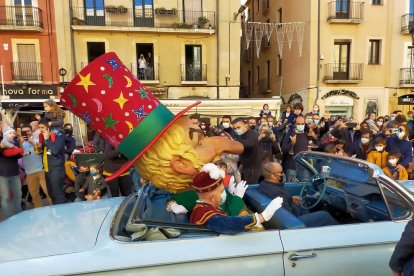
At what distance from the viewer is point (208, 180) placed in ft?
7.38

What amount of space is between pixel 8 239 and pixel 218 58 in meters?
17.4

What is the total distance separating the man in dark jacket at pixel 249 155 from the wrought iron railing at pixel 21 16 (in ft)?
53.0

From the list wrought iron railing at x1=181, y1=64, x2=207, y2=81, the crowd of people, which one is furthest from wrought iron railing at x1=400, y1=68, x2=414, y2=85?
the crowd of people

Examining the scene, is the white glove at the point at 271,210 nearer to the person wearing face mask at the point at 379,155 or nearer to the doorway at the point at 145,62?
the person wearing face mask at the point at 379,155

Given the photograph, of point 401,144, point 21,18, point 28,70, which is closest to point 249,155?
point 401,144

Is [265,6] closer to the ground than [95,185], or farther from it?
farther from it

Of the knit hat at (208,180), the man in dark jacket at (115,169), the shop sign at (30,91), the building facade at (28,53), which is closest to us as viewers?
the knit hat at (208,180)

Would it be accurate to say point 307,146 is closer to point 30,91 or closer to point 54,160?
point 54,160

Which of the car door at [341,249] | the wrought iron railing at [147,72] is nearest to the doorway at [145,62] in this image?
the wrought iron railing at [147,72]

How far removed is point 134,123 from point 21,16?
18.4 m

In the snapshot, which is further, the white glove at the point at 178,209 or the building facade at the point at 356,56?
the building facade at the point at 356,56

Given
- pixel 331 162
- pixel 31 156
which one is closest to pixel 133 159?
pixel 331 162

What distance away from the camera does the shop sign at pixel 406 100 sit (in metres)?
18.5

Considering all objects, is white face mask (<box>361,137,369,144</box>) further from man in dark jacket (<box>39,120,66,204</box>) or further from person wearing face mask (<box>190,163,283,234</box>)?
man in dark jacket (<box>39,120,66,204</box>)
